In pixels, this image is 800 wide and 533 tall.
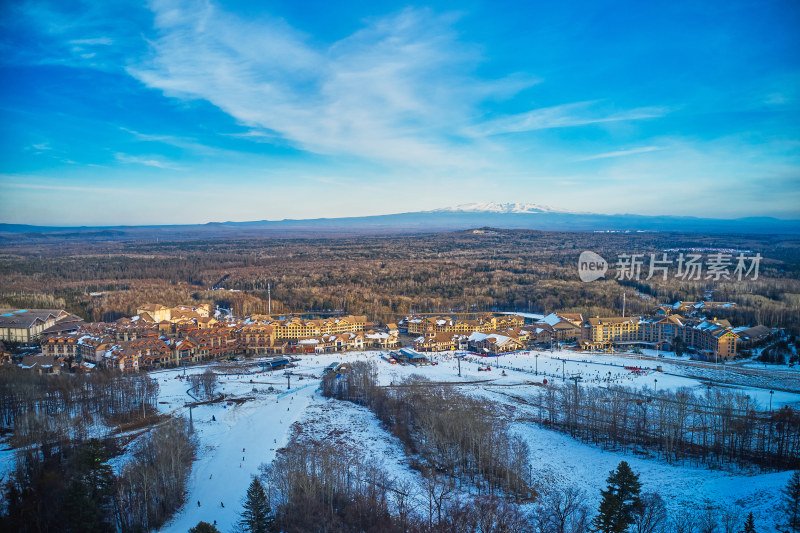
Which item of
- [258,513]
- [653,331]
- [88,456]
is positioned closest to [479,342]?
[653,331]

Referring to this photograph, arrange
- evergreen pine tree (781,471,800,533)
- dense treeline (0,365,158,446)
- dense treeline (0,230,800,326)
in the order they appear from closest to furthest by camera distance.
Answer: evergreen pine tree (781,471,800,533)
dense treeline (0,365,158,446)
dense treeline (0,230,800,326)

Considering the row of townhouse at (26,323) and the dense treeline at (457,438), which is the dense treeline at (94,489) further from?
the row of townhouse at (26,323)

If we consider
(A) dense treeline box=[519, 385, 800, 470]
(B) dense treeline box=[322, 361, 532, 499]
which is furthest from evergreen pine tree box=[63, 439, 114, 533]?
(A) dense treeline box=[519, 385, 800, 470]

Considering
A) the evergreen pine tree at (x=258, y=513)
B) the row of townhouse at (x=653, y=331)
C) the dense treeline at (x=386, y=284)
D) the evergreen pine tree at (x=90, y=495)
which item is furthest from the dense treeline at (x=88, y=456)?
the row of townhouse at (x=653, y=331)

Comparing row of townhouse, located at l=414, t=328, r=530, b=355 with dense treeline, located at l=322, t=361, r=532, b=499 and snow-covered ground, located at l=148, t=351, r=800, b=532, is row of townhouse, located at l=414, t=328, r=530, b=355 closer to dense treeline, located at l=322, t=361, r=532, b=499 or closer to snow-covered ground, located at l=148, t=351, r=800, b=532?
snow-covered ground, located at l=148, t=351, r=800, b=532

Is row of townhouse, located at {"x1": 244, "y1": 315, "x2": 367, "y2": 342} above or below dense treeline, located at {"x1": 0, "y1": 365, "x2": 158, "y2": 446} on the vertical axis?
below

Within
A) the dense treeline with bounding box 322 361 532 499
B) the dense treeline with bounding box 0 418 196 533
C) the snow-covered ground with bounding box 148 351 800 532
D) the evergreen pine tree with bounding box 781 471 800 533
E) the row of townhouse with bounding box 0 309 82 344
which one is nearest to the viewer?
the dense treeline with bounding box 0 418 196 533

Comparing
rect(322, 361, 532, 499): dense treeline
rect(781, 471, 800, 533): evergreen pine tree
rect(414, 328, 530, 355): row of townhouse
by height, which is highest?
rect(781, 471, 800, 533): evergreen pine tree

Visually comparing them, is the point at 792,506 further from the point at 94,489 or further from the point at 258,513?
the point at 94,489
